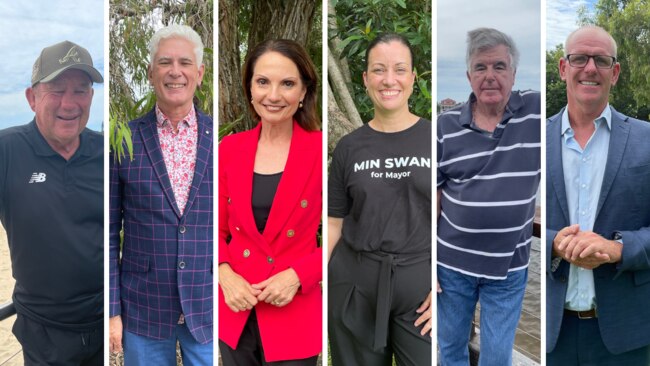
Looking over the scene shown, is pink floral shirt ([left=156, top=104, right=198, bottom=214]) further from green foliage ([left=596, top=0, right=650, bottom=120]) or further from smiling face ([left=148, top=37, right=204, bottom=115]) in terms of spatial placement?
green foliage ([left=596, top=0, right=650, bottom=120])

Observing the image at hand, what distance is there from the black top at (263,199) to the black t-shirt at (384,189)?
0.22 meters

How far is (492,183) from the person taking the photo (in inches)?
90.0

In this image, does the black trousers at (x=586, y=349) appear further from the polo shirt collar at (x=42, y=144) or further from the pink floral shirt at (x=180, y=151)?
the polo shirt collar at (x=42, y=144)

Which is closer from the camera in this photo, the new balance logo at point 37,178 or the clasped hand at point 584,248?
the clasped hand at point 584,248

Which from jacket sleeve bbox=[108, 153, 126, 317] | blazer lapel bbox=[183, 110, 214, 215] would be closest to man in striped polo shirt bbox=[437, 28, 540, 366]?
blazer lapel bbox=[183, 110, 214, 215]

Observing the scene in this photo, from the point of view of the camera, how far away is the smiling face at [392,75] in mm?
2287

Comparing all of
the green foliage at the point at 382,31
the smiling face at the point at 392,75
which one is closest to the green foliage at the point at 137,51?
the green foliage at the point at 382,31

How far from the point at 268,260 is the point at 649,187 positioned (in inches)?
55.0

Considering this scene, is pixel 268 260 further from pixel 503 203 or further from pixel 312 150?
pixel 503 203

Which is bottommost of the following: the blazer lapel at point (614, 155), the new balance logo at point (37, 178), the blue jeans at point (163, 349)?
the blue jeans at point (163, 349)

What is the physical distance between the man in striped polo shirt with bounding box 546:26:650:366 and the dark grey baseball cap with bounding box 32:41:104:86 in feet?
5.80

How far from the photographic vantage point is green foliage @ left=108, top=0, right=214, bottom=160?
2316mm

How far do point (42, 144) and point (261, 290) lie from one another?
3.28 feet

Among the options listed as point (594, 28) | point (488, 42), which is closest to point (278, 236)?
point (488, 42)
